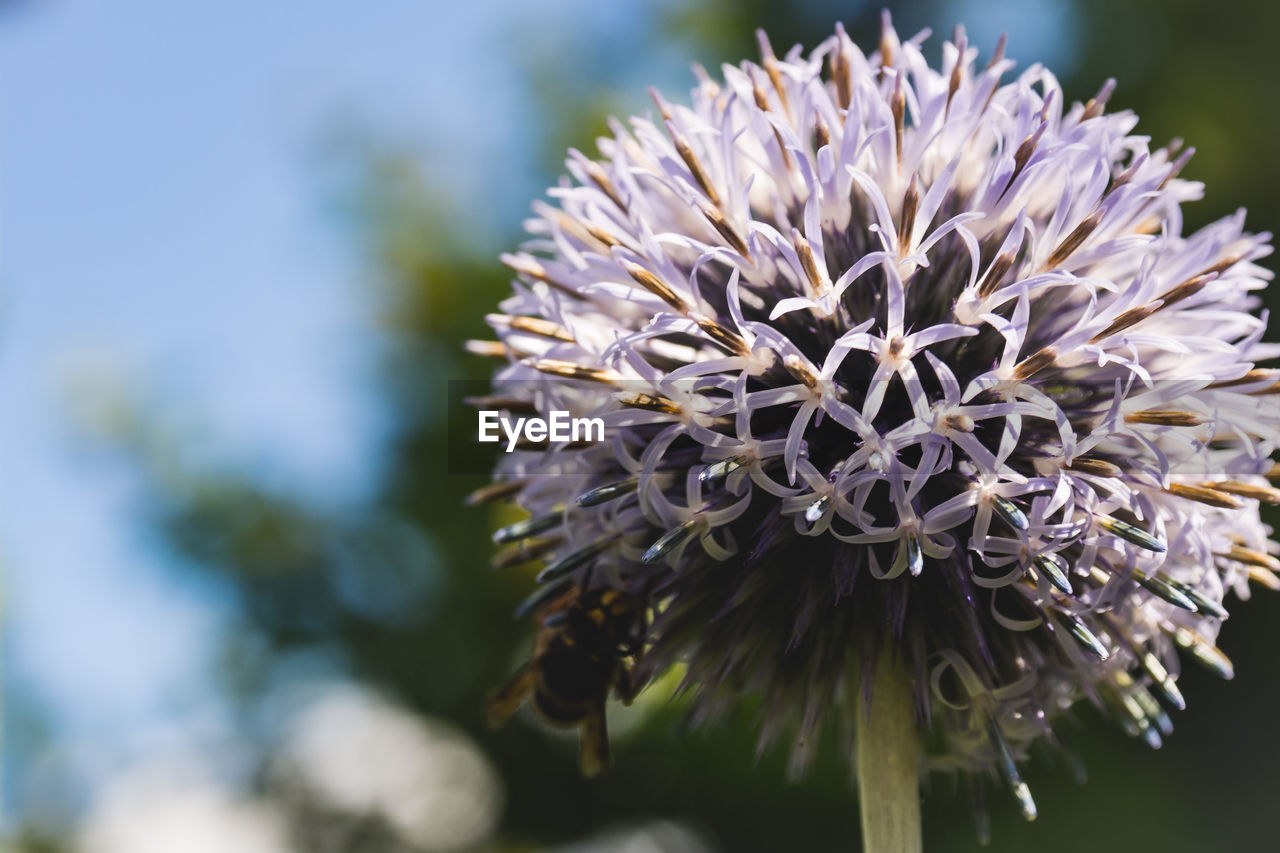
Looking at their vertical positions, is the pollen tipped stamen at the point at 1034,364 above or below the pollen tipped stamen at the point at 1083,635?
above

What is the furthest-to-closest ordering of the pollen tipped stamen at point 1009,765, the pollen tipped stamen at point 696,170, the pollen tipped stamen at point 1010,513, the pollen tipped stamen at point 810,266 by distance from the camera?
the pollen tipped stamen at point 696,170 < the pollen tipped stamen at point 1009,765 < the pollen tipped stamen at point 810,266 < the pollen tipped stamen at point 1010,513

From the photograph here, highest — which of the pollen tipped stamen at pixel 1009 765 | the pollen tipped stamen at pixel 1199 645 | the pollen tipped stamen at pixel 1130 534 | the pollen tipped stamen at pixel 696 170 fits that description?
the pollen tipped stamen at pixel 696 170

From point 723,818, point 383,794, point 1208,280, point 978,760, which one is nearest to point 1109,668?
point 978,760

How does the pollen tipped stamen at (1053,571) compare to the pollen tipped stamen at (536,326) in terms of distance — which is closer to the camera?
the pollen tipped stamen at (1053,571)

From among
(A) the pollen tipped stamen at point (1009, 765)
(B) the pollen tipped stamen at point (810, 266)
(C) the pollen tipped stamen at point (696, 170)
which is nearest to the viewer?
(B) the pollen tipped stamen at point (810, 266)

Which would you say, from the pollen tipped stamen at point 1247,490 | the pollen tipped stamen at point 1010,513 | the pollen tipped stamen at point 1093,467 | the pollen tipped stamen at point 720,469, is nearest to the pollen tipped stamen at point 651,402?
the pollen tipped stamen at point 720,469

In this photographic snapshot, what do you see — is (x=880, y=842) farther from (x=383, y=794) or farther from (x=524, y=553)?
(x=383, y=794)

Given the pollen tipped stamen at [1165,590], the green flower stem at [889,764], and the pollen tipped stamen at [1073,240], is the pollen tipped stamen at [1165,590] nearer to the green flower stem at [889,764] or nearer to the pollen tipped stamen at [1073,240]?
the green flower stem at [889,764]

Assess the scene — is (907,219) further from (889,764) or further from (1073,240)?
(889,764)
